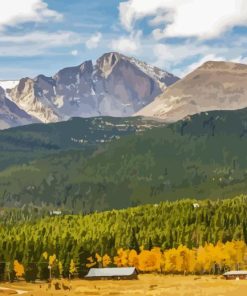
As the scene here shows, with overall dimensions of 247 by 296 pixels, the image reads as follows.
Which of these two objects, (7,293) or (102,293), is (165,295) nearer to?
(102,293)

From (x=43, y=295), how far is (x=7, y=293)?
16.5 m

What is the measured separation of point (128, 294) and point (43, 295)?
723 inches

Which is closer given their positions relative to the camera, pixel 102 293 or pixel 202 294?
pixel 202 294

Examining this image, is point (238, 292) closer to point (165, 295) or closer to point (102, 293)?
point (165, 295)

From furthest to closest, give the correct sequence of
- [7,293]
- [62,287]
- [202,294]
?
[62,287]
[7,293]
[202,294]

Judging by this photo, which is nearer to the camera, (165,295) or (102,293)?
(165,295)

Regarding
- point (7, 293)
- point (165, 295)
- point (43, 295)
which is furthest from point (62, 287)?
point (165, 295)

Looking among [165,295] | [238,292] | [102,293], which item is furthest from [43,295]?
[238,292]

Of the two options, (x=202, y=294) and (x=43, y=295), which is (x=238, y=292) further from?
(x=43, y=295)

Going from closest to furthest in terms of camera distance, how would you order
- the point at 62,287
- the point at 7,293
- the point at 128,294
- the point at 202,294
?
1. the point at 202,294
2. the point at 128,294
3. the point at 7,293
4. the point at 62,287

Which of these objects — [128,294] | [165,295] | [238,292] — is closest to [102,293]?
[128,294]

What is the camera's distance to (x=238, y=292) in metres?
134

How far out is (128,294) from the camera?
14362cm

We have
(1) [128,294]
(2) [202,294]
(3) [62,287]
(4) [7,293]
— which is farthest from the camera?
(3) [62,287]
